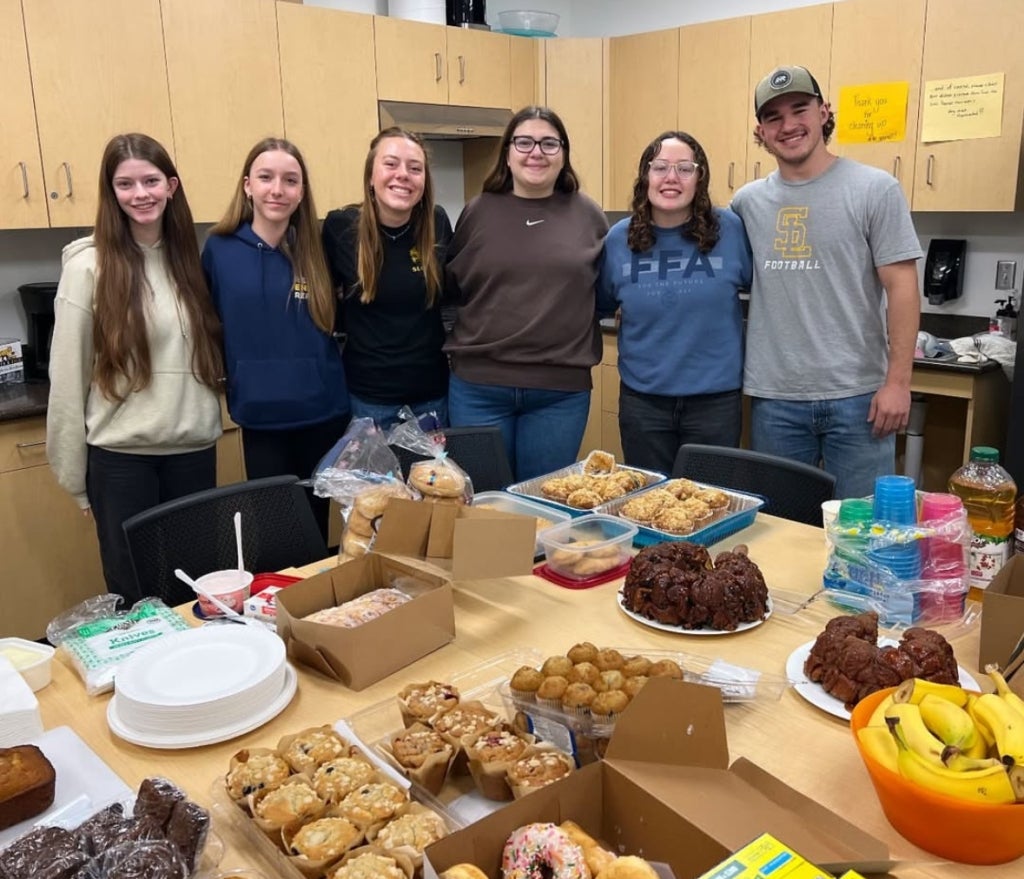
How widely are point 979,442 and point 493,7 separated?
314 centimetres

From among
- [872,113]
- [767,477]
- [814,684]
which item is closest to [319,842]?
[814,684]

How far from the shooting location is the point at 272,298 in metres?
2.33

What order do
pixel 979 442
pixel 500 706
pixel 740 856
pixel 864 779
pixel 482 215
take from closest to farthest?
1. pixel 740 856
2. pixel 864 779
3. pixel 500 706
4. pixel 482 215
5. pixel 979 442

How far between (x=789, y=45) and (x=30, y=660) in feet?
12.1

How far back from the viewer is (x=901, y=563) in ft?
4.63

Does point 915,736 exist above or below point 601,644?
above

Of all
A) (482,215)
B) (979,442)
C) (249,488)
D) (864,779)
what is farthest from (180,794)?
(979,442)

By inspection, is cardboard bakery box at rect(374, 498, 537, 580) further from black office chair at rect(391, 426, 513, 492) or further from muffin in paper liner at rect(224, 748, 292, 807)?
black office chair at rect(391, 426, 513, 492)

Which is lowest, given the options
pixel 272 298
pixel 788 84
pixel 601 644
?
pixel 601 644

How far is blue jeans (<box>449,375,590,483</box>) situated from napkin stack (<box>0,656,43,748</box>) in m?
1.58

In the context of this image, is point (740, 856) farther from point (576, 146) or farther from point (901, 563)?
point (576, 146)

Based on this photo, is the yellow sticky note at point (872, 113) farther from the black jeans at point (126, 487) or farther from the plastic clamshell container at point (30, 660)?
the plastic clamshell container at point (30, 660)

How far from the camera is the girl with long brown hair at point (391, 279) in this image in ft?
7.80

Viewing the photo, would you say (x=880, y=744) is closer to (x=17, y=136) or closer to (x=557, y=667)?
(x=557, y=667)
